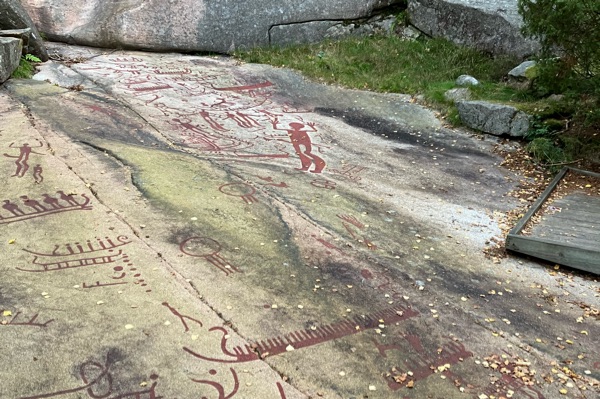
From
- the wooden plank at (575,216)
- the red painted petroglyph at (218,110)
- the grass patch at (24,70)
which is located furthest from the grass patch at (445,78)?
the grass patch at (24,70)

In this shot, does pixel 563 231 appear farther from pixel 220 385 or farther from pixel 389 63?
pixel 389 63

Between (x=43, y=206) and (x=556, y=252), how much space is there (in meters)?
4.40

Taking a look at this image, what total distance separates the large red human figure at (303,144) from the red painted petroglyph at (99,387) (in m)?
4.09

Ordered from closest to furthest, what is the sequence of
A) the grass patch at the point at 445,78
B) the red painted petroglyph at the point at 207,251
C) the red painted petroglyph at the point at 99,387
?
the red painted petroglyph at the point at 99,387
the red painted petroglyph at the point at 207,251
the grass patch at the point at 445,78

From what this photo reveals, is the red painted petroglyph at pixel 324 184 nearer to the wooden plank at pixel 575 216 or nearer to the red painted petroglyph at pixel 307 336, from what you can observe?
the wooden plank at pixel 575 216

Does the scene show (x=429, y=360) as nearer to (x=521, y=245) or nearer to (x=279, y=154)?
(x=521, y=245)

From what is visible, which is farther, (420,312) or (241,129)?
(241,129)

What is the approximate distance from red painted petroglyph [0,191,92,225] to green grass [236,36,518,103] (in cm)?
627

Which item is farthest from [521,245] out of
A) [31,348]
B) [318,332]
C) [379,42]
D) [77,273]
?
[379,42]

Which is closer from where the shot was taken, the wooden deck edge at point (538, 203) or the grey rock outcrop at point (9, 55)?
the wooden deck edge at point (538, 203)

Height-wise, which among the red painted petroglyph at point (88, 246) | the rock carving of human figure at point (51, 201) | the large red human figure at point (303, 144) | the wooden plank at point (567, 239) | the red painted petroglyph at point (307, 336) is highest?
the rock carving of human figure at point (51, 201)

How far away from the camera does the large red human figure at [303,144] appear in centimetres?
710

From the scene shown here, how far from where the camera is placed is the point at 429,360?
3676mm

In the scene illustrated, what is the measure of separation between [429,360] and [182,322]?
1519mm
